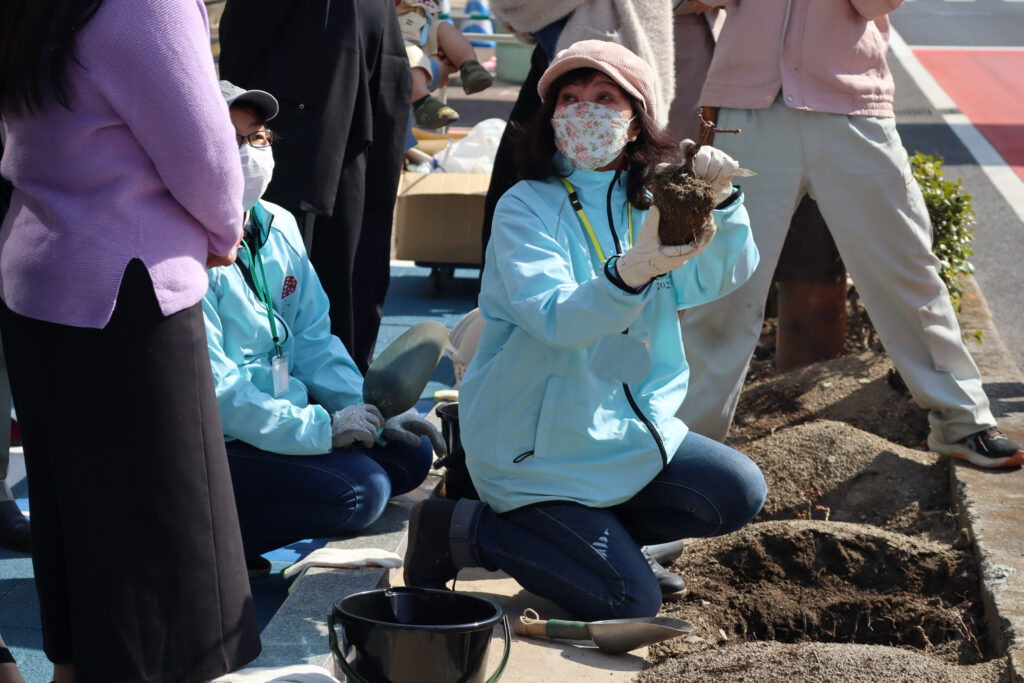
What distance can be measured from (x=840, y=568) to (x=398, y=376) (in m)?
1.35

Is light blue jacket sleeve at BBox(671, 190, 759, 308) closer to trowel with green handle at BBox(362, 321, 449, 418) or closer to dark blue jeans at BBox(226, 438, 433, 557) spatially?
trowel with green handle at BBox(362, 321, 449, 418)

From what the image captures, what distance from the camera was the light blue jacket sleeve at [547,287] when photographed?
2.76m

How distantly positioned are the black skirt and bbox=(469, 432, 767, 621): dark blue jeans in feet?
3.18

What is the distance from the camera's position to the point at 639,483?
3146mm

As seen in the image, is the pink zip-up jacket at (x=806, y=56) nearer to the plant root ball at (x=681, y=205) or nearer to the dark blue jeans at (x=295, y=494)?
the plant root ball at (x=681, y=205)

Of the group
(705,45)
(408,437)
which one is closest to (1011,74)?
(705,45)

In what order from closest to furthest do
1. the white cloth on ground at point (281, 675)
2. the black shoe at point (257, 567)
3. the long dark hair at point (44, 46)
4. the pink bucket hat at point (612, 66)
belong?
the long dark hair at point (44, 46) → the white cloth on ground at point (281, 675) → the pink bucket hat at point (612, 66) → the black shoe at point (257, 567)

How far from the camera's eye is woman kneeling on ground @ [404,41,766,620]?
3.05m

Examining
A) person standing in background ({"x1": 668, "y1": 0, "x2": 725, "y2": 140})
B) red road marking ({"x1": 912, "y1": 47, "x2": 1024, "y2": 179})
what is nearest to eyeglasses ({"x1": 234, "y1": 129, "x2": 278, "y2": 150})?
person standing in background ({"x1": 668, "y1": 0, "x2": 725, "y2": 140})

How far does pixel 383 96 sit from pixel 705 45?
4.08 feet

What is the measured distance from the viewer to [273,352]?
135 inches

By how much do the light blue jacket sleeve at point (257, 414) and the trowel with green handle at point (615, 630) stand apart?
0.74m

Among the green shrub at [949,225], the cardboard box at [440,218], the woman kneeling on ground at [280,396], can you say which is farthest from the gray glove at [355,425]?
the cardboard box at [440,218]

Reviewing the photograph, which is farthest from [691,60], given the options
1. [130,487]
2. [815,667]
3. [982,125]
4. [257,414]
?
[982,125]
